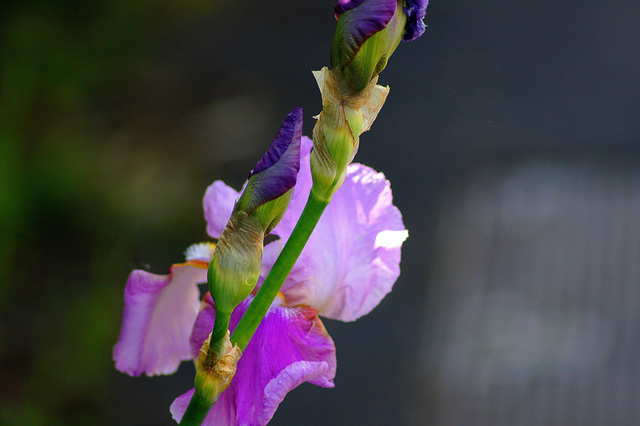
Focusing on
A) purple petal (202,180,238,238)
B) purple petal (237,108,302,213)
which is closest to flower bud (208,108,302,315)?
purple petal (237,108,302,213)

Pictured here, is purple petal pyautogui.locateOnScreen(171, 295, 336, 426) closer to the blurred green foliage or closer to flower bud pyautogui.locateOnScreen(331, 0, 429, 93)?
flower bud pyautogui.locateOnScreen(331, 0, 429, 93)

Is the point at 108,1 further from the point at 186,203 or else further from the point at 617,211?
the point at 617,211

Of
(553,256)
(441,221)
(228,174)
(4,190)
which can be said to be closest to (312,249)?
(4,190)

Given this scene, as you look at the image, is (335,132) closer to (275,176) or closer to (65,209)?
(275,176)

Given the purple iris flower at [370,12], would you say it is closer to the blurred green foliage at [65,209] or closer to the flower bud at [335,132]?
the flower bud at [335,132]

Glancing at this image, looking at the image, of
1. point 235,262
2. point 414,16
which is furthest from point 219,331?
point 414,16

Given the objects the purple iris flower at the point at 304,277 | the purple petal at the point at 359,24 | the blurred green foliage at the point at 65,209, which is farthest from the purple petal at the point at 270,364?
the blurred green foliage at the point at 65,209
